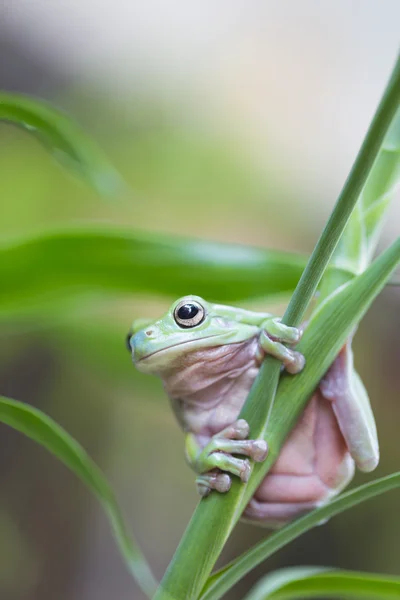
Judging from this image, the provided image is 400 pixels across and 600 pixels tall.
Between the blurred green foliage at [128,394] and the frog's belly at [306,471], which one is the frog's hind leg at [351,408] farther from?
the blurred green foliage at [128,394]

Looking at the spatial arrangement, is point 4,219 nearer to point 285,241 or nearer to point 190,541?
point 285,241

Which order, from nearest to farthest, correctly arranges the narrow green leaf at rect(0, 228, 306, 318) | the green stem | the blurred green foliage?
the green stem
the narrow green leaf at rect(0, 228, 306, 318)
the blurred green foliage

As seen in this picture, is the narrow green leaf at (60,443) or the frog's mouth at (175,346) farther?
the frog's mouth at (175,346)

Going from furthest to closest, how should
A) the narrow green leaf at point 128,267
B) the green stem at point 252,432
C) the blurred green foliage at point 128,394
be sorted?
1. the blurred green foliage at point 128,394
2. the narrow green leaf at point 128,267
3. the green stem at point 252,432

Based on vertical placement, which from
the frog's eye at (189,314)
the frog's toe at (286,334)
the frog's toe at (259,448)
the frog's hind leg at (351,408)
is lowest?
the frog's toe at (259,448)

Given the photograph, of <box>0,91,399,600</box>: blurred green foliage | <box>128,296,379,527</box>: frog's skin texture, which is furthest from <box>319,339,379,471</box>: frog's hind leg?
<box>0,91,399,600</box>: blurred green foliage

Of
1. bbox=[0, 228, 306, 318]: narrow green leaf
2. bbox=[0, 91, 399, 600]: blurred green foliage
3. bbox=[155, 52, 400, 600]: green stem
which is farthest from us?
bbox=[0, 91, 399, 600]: blurred green foliage

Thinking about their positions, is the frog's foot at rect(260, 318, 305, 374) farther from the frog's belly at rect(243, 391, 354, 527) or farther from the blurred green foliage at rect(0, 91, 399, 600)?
the blurred green foliage at rect(0, 91, 399, 600)

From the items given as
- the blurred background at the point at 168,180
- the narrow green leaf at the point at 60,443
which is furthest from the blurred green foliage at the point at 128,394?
the narrow green leaf at the point at 60,443

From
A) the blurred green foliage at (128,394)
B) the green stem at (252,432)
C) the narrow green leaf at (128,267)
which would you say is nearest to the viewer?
the green stem at (252,432)
